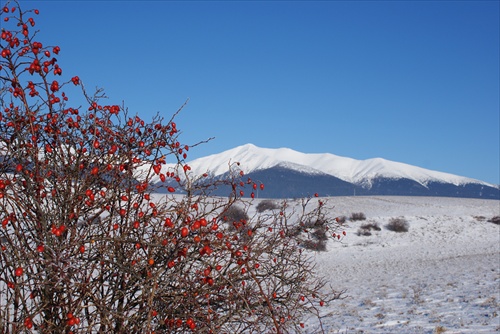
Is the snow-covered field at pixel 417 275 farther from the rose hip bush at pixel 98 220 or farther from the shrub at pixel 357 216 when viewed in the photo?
the rose hip bush at pixel 98 220

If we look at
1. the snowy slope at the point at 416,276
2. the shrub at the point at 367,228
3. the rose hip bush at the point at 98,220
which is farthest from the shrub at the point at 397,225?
the rose hip bush at the point at 98,220

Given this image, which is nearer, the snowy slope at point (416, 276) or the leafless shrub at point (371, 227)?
the snowy slope at point (416, 276)

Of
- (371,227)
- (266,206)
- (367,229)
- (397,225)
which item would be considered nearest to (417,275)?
(266,206)

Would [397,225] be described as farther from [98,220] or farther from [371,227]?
[98,220]

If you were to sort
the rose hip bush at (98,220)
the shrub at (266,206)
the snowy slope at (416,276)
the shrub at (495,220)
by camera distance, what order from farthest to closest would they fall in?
the shrub at (495,220), the shrub at (266,206), the snowy slope at (416,276), the rose hip bush at (98,220)

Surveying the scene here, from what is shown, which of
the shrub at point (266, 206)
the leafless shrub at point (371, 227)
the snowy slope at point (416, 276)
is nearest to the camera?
the snowy slope at point (416, 276)

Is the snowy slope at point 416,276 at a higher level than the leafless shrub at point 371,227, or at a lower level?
lower

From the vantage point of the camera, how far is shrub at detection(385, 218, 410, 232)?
30812 mm

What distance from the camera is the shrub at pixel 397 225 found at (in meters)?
30.8

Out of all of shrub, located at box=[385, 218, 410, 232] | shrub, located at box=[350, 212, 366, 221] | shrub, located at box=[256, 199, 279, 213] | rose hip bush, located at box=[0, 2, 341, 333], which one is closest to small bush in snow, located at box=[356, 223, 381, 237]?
shrub, located at box=[385, 218, 410, 232]

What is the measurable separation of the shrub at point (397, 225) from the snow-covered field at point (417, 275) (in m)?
0.36

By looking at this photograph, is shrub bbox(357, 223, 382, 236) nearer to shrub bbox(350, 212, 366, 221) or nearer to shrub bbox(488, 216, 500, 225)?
A: shrub bbox(350, 212, 366, 221)

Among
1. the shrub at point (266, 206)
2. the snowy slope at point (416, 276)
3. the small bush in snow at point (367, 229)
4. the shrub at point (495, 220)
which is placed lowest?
the snowy slope at point (416, 276)

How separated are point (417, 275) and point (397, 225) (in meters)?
16.2
